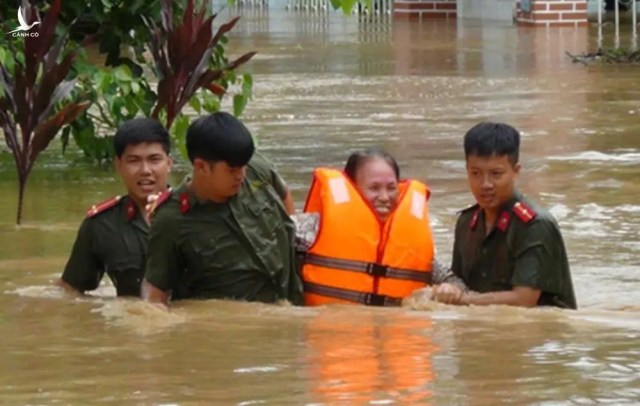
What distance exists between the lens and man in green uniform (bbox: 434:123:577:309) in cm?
698

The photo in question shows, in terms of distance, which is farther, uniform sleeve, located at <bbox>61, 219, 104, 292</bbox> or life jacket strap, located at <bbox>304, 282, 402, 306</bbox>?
uniform sleeve, located at <bbox>61, 219, 104, 292</bbox>

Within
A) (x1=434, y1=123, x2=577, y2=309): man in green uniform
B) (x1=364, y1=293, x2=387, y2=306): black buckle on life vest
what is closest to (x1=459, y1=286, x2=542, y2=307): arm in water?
Answer: (x1=434, y1=123, x2=577, y2=309): man in green uniform

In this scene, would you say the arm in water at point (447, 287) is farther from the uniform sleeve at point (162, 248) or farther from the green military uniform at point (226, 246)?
the uniform sleeve at point (162, 248)

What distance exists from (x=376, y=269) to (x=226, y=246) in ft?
2.15

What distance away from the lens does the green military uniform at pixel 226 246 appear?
23.2ft

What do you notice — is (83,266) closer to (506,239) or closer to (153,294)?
(153,294)

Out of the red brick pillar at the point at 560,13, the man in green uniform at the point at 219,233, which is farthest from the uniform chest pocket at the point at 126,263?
the red brick pillar at the point at 560,13

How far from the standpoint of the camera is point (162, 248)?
23.1 ft

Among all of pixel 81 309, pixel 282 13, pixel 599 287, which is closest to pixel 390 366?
→ pixel 81 309

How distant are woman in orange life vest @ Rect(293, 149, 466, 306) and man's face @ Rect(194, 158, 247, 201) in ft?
1.74

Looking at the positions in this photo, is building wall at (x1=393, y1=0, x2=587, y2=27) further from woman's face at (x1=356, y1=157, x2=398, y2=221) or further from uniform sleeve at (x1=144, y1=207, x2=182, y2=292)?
uniform sleeve at (x1=144, y1=207, x2=182, y2=292)

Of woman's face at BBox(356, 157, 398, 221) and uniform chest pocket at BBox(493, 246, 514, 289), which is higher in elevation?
woman's face at BBox(356, 157, 398, 221)

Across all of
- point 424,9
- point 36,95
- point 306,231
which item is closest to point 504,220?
point 306,231

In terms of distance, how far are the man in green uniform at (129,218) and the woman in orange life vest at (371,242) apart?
28.3 inches
